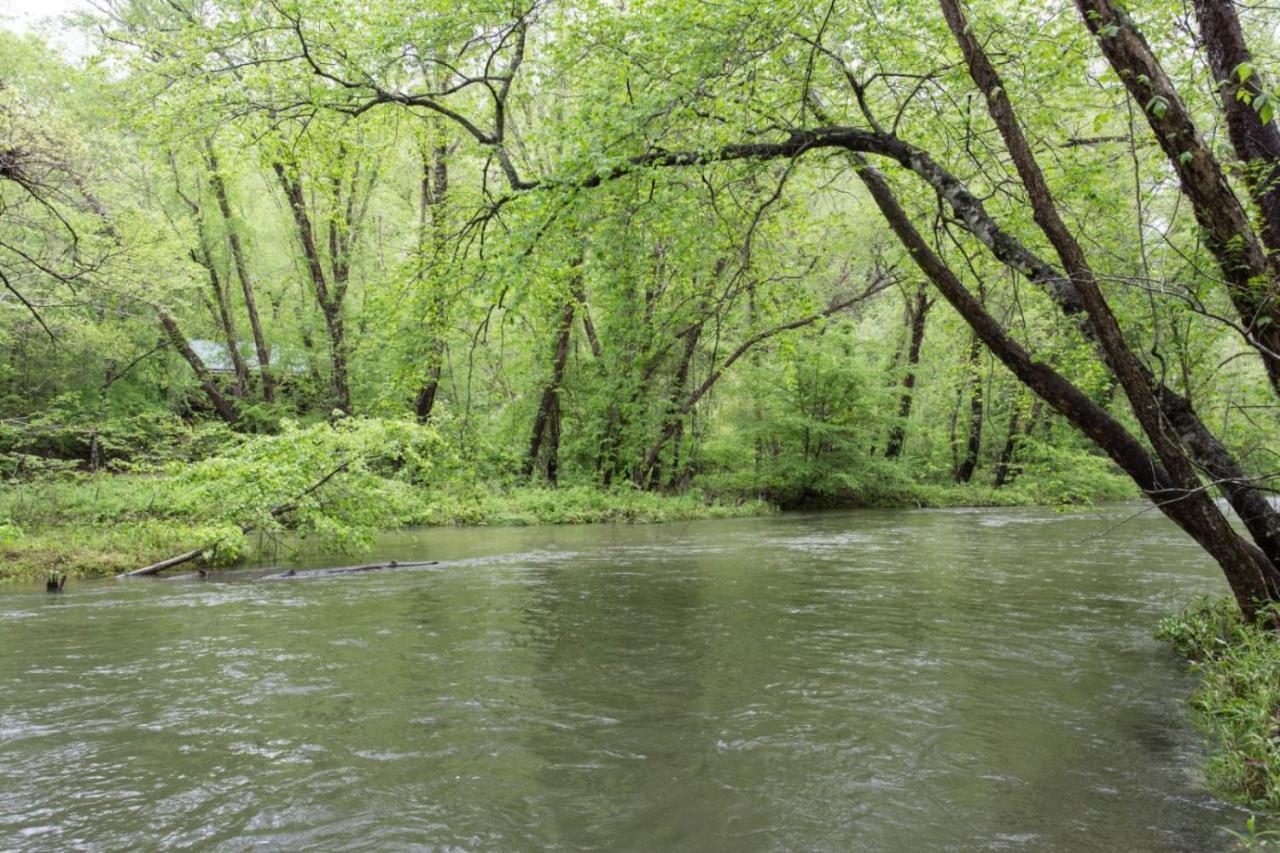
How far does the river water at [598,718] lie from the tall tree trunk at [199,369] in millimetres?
14188

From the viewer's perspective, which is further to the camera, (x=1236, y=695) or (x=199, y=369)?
(x=199, y=369)

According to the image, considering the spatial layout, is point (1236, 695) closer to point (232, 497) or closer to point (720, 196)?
point (720, 196)

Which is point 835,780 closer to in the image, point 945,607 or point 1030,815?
point 1030,815

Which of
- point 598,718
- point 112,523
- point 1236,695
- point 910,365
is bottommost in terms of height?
point 598,718

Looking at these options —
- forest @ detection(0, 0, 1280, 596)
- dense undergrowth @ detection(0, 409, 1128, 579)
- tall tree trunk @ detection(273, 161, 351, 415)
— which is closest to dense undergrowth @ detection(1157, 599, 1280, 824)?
forest @ detection(0, 0, 1280, 596)

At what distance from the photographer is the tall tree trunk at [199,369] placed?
72.3 feet

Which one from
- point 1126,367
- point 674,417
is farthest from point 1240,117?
point 674,417

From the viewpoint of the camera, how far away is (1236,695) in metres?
5.00

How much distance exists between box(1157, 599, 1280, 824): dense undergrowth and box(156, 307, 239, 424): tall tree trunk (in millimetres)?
22754

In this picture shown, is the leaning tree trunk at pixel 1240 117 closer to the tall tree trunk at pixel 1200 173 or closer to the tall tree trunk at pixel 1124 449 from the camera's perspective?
the tall tree trunk at pixel 1200 173

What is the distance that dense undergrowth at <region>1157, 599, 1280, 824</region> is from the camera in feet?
12.8

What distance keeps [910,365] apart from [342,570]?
66.4ft

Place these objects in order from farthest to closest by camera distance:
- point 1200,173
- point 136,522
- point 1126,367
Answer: point 136,522, point 1126,367, point 1200,173

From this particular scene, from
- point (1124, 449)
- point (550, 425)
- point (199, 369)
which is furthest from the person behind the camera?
point (550, 425)
